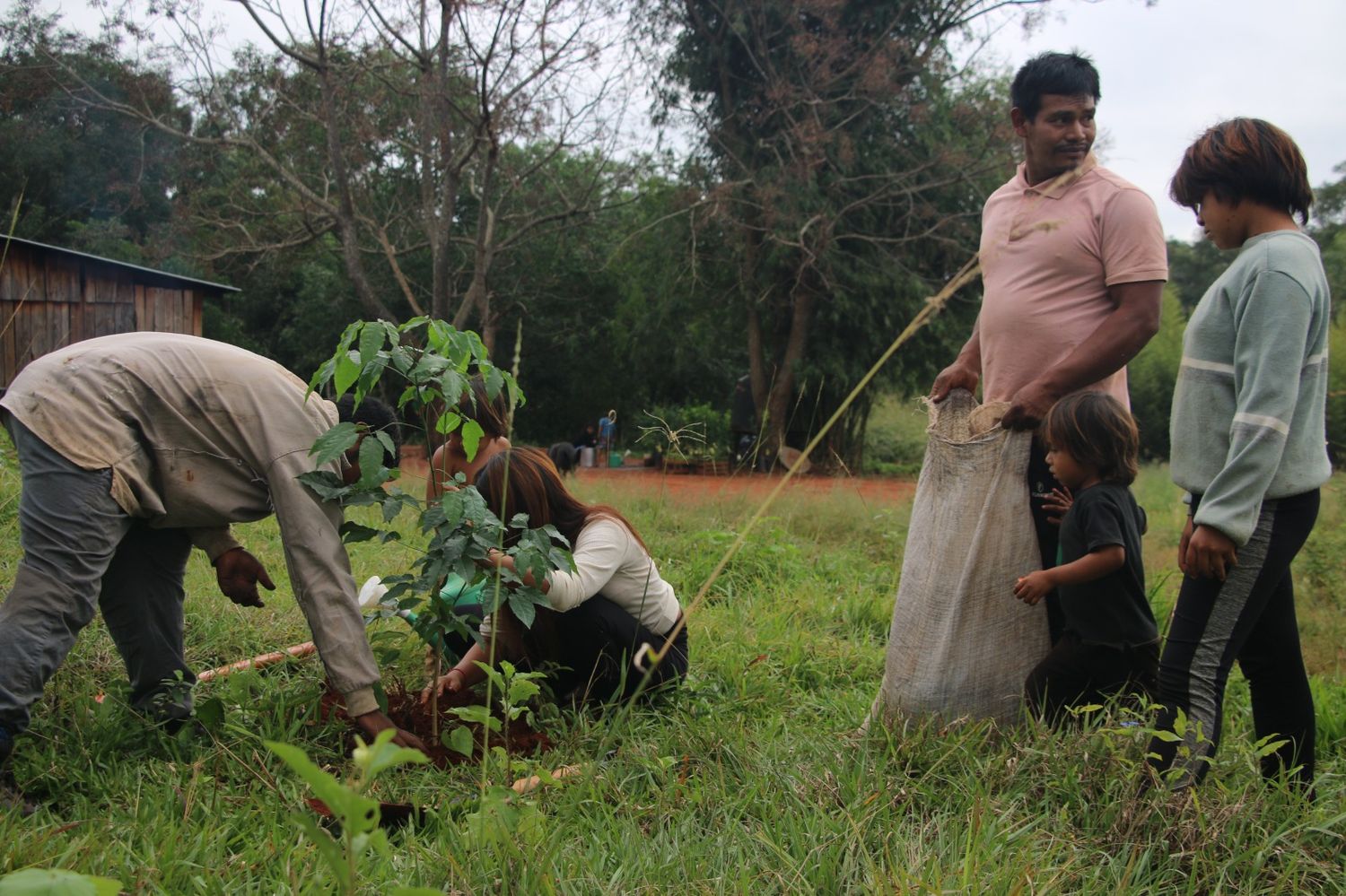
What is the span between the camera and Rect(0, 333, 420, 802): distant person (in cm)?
235

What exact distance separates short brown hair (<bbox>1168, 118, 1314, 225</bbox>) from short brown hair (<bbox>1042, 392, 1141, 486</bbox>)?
545 mm

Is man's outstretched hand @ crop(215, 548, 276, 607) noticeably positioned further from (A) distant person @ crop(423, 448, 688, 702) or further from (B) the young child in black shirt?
(B) the young child in black shirt

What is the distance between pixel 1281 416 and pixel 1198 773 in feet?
2.51

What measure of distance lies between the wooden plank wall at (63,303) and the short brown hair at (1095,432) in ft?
28.5

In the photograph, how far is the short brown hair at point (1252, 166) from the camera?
2.23 meters

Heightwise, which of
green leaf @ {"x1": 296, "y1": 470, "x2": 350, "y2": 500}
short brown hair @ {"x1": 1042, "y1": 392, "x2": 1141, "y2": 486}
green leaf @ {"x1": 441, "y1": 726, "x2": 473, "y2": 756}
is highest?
short brown hair @ {"x1": 1042, "y1": 392, "x2": 1141, "y2": 486}

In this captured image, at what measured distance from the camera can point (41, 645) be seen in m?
2.31

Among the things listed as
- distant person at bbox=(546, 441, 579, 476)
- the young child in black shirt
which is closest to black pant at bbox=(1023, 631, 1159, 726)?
the young child in black shirt

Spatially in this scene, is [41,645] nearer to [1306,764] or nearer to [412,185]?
[1306,764]

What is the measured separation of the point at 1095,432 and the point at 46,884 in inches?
91.1

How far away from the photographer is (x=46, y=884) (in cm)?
94

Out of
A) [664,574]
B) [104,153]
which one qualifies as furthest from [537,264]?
[664,574]

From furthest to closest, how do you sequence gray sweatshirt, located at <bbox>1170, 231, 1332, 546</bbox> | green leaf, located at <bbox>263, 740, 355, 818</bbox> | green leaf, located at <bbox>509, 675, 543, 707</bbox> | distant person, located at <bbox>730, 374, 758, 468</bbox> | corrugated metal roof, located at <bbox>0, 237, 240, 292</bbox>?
1. distant person, located at <bbox>730, 374, 758, 468</bbox>
2. corrugated metal roof, located at <bbox>0, 237, 240, 292</bbox>
3. green leaf, located at <bbox>509, 675, 543, 707</bbox>
4. gray sweatshirt, located at <bbox>1170, 231, 1332, 546</bbox>
5. green leaf, located at <bbox>263, 740, 355, 818</bbox>

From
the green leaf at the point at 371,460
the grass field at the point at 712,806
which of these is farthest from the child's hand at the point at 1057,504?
the green leaf at the point at 371,460
